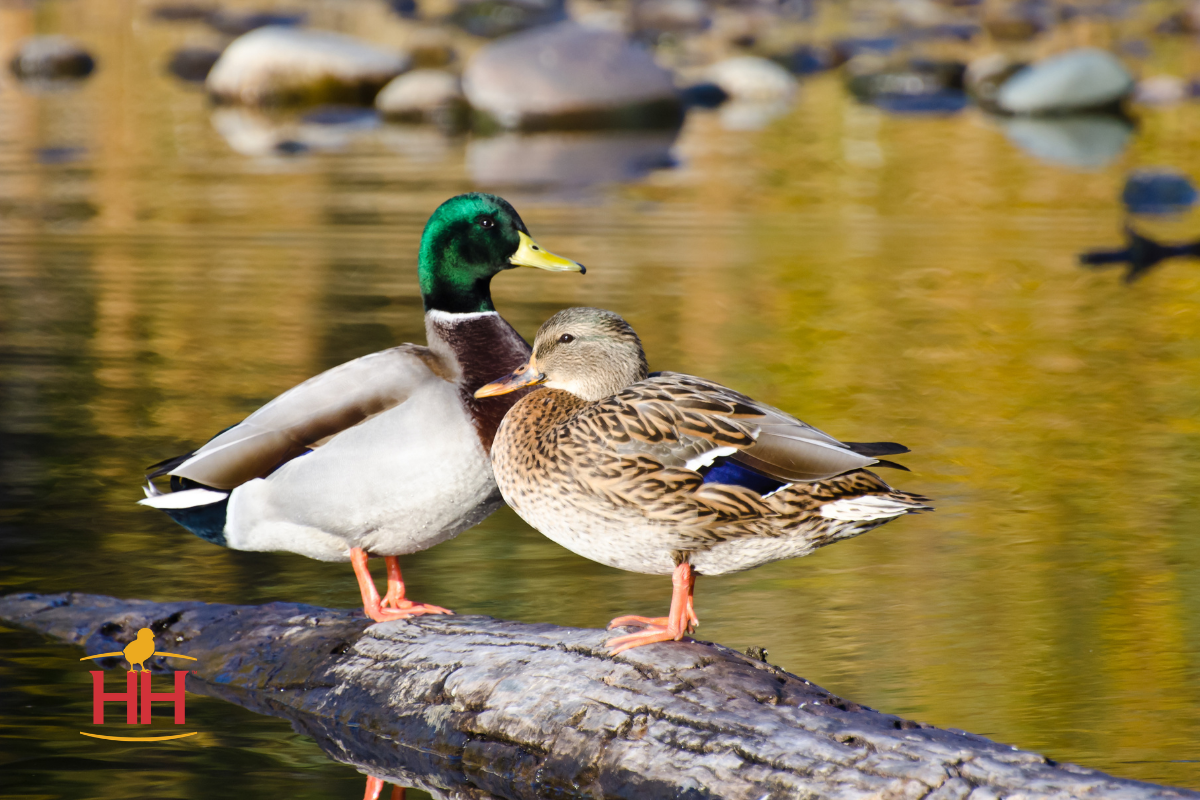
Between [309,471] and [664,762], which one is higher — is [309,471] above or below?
above

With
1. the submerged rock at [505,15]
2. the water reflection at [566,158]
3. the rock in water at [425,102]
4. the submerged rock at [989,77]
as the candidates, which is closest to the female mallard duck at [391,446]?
the water reflection at [566,158]

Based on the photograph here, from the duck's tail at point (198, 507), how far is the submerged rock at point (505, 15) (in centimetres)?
3056

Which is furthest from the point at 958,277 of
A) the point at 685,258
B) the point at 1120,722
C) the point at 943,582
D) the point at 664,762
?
the point at 664,762

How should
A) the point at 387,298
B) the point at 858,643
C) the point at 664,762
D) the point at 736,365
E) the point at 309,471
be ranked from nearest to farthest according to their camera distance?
the point at 664,762 → the point at 309,471 → the point at 858,643 → the point at 736,365 → the point at 387,298

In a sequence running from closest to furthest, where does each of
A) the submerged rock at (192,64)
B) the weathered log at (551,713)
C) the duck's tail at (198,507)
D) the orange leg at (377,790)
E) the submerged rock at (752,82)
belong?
the weathered log at (551,713) → the orange leg at (377,790) → the duck's tail at (198,507) → the submerged rock at (752,82) → the submerged rock at (192,64)

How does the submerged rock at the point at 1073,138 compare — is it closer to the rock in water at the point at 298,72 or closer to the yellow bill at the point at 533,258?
the rock in water at the point at 298,72

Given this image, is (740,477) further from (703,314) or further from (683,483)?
(703,314)

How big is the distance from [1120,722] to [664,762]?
4.10 ft

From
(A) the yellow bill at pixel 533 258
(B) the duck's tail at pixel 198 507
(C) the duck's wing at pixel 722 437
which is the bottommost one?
(B) the duck's tail at pixel 198 507

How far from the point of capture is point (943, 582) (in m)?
5.36

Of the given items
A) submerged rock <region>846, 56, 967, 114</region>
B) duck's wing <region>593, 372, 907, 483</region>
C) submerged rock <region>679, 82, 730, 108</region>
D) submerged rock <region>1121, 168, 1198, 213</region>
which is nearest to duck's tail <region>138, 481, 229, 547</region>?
duck's wing <region>593, 372, 907, 483</region>

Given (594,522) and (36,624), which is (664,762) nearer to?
(594,522)

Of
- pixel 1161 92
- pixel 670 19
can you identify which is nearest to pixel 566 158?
pixel 1161 92

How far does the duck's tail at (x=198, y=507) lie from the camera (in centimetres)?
457
